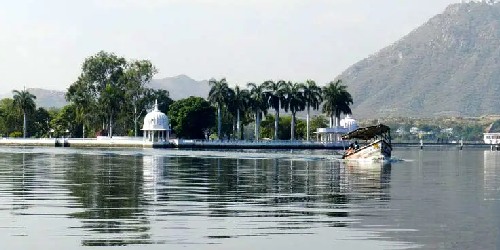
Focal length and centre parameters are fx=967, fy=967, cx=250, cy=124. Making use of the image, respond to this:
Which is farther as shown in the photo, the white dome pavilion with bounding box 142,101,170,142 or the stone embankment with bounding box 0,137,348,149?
the white dome pavilion with bounding box 142,101,170,142

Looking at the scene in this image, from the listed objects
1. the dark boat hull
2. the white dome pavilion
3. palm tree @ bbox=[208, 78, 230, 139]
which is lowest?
the dark boat hull

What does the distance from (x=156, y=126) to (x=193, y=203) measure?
15040 cm

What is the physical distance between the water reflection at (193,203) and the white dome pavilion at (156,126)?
421 feet

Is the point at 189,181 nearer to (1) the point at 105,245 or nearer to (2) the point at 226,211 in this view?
(2) the point at 226,211

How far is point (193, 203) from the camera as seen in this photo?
1451 inches

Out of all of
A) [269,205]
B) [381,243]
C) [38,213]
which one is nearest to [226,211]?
[269,205]

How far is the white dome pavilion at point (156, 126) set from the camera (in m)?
186

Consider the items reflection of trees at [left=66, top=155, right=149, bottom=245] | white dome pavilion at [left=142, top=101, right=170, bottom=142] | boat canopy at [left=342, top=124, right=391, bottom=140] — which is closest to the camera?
reflection of trees at [left=66, top=155, right=149, bottom=245]

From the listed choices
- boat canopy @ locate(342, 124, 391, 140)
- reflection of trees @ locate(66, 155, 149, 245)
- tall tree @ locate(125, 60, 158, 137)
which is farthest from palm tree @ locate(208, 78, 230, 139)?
reflection of trees @ locate(66, 155, 149, 245)

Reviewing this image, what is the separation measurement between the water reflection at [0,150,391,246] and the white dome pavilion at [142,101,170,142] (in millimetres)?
128233

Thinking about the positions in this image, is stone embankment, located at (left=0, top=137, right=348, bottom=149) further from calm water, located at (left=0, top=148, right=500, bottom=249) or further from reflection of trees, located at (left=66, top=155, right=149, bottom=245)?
calm water, located at (left=0, top=148, right=500, bottom=249)

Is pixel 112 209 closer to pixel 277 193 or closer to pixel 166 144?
pixel 277 193

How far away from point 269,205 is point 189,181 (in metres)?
17.4

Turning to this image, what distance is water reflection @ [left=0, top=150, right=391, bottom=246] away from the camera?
27.2m
